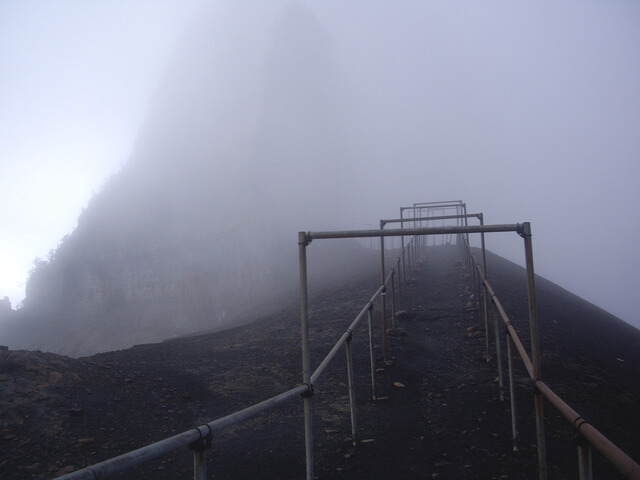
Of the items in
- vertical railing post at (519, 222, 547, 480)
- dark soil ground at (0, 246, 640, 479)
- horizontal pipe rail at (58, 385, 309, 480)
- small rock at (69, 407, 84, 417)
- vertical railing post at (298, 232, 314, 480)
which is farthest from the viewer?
small rock at (69, 407, 84, 417)

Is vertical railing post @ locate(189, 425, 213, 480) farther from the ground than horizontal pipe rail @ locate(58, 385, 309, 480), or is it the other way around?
horizontal pipe rail @ locate(58, 385, 309, 480)

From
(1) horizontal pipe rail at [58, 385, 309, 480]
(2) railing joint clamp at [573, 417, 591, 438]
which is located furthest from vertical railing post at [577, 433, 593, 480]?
(1) horizontal pipe rail at [58, 385, 309, 480]

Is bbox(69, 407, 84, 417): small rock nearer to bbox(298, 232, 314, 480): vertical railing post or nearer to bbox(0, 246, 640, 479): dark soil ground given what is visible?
bbox(0, 246, 640, 479): dark soil ground

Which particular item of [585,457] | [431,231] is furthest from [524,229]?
[585,457]

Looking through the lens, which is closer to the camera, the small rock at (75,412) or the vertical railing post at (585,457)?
the vertical railing post at (585,457)

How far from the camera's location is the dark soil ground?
463cm

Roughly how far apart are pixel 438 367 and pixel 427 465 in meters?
3.20

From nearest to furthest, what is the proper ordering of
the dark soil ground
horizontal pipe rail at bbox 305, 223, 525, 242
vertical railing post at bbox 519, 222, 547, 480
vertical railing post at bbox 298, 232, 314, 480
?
1. vertical railing post at bbox 519, 222, 547, 480
2. vertical railing post at bbox 298, 232, 314, 480
3. horizontal pipe rail at bbox 305, 223, 525, 242
4. the dark soil ground

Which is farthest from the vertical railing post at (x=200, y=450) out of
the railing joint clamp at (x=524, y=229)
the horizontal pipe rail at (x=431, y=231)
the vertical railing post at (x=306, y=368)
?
the railing joint clamp at (x=524, y=229)

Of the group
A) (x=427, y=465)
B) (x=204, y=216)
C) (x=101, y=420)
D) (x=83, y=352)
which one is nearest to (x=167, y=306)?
(x=83, y=352)

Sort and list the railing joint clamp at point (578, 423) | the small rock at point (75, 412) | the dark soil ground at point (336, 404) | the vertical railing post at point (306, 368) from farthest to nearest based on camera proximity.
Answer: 1. the small rock at point (75, 412)
2. the dark soil ground at point (336, 404)
3. the vertical railing post at point (306, 368)
4. the railing joint clamp at point (578, 423)

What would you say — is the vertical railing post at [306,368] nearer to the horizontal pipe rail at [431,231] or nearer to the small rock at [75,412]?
the horizontal pipe rail at [431,231]

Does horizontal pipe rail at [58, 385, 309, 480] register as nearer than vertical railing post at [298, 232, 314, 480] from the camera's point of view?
Yes

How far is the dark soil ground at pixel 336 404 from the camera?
15.2ft
